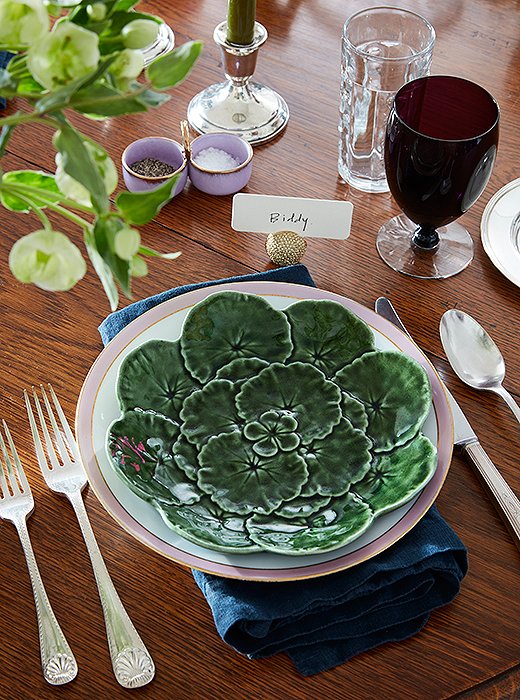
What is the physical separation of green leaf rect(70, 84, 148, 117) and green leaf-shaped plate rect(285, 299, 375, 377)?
0.48 metres

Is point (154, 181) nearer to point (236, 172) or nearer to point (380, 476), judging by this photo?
point (236, 172)

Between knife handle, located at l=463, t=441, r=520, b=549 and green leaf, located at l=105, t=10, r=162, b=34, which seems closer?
green leaf, located at l=105, t=10, r=162, b=34

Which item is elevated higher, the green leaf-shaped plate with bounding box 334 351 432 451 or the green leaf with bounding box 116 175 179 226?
the green leaf with bounding box 116 175 179 226

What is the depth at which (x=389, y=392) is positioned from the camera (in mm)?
848

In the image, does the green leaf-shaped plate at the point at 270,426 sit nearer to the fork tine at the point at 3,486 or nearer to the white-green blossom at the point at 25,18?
the fork tine at the point at 3,486

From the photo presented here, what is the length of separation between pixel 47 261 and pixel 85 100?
8 centimetres

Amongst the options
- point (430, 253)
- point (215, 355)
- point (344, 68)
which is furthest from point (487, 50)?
point (215, 355)

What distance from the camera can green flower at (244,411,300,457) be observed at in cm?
83

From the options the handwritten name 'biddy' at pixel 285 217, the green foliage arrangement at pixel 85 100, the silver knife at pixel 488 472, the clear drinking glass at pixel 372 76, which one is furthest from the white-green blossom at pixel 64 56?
the clear drinking glass at pixel 372 76

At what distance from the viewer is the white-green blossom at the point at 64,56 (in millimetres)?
418

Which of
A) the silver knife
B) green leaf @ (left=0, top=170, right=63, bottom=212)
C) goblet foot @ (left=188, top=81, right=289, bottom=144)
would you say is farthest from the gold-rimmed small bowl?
green leaf @ (left=0, top=170, right=63, bottom=212)

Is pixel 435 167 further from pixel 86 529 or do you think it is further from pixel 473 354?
pixel 86 529

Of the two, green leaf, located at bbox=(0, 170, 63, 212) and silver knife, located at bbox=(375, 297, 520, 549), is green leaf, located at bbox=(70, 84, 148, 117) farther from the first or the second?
silver knife, located at bbox=(375, 297, 520, 549)

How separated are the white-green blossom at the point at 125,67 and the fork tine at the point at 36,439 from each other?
1.52 ft
